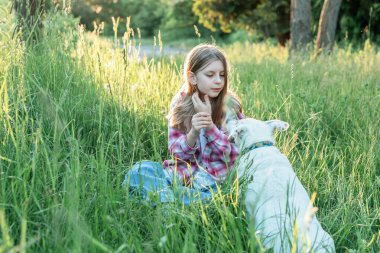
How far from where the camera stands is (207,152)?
3.12 m

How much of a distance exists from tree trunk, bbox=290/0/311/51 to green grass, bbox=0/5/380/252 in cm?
392

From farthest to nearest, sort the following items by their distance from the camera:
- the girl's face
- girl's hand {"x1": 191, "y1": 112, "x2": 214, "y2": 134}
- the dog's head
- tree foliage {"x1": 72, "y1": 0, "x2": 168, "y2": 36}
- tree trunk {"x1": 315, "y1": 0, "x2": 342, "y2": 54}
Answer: tree foliage {"x1": 72, "y1": 0, "x2": 168, "y2": 36}, tree trunk {"x1": 315, "y1": 0, "x2": 342, "y2": 54}, the girl's face, girl's hand {"x1": 191, "y1": 112, "x2": 214, "y2": 134}, the dog's head

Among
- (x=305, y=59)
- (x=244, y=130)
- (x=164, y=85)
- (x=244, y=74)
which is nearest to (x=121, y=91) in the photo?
(x=164, y=85)

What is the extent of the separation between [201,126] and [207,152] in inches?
10.9

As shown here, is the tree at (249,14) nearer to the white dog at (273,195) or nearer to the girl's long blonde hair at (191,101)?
the girl's long blonde hair at (191,101)

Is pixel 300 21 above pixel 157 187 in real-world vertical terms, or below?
above

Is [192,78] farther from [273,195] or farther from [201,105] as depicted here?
[273,195]

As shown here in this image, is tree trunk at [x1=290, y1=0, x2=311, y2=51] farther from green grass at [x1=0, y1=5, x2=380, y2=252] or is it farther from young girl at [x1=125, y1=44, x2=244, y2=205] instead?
young girl at [x1=125, y1=44, x2=244, y2=205]

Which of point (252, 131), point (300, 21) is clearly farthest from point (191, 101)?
point (300, 21)

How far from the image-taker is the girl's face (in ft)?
10.3

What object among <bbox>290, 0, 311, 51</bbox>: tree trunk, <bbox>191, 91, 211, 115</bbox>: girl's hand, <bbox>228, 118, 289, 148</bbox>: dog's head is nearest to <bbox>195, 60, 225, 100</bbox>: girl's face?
<bbox>191, 91, 211, 115</bbox>: girl's hand

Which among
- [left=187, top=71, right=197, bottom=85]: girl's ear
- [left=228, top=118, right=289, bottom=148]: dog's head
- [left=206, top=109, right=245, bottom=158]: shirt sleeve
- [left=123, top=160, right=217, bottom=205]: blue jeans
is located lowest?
[left=123, top=160, right=217, bottom=205]: blue jeans

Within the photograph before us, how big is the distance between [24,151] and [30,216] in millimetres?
469

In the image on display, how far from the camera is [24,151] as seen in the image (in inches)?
96.3
